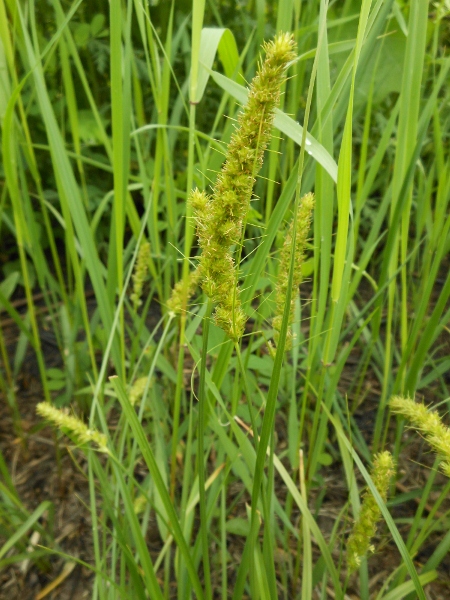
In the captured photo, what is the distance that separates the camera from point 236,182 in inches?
13.6

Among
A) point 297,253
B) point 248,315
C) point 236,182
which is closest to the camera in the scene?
point 236,182

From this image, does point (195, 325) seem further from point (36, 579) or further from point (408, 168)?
point (36, 579)

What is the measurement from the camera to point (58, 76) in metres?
1.49

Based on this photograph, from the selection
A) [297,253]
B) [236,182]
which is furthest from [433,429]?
[236,182]

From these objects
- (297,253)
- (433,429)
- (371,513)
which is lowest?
(371,513)

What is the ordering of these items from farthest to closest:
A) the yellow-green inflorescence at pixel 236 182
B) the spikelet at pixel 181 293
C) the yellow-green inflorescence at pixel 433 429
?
the spikelet at pixel 181 293 → the yellow-green inflorescence at pixel 433 429 → the yellow-green inflorescence at pixel 236 182

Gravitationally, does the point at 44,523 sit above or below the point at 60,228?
below

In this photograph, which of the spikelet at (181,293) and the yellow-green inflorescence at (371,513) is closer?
the yellow-green inflorescence at (371,513)

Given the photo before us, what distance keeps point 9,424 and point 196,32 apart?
98 centimetres

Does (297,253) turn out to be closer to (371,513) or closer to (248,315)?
(248,315)

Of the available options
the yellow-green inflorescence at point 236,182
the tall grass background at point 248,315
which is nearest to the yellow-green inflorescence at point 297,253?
the tall grass background at point 248,315

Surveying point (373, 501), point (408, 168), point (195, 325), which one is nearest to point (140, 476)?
point (195, 325)

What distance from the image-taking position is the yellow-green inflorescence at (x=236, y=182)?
12.8 inches

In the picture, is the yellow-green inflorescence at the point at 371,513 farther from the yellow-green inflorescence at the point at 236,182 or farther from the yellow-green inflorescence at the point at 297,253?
the yellow-green inflorescence at the point at 236,182
